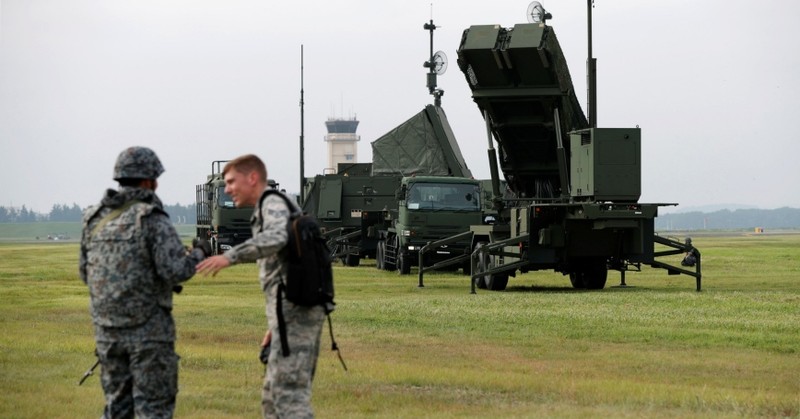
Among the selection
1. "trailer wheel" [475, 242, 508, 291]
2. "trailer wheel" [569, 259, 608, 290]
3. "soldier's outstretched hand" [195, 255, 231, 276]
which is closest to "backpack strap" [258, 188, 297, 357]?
"soldier's outstretched hand" [195, 255, 231, 276]

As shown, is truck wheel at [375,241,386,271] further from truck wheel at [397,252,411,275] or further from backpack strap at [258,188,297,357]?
backpack strap at [258,188,297,357]

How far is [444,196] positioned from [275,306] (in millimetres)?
26026

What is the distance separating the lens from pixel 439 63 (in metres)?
46.2

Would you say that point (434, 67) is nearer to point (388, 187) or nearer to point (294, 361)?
point (388, 187)

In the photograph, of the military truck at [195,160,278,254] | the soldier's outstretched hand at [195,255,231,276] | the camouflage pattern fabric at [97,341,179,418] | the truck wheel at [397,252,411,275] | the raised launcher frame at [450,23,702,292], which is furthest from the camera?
the military truck at [195,160,278,254]

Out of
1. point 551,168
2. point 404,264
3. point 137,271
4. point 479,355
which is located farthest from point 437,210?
point 137,271

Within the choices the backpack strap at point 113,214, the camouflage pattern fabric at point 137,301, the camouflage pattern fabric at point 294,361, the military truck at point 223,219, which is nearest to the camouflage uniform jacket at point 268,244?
the camouflage pattern fabric at point 294,361

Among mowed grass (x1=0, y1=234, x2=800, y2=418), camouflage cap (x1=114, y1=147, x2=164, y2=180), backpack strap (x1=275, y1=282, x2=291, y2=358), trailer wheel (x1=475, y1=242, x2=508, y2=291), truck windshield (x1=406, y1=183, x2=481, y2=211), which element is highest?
truck windshield (x1=406, y1=183, x2=481, y2=211)

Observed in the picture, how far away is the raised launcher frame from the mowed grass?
89 centimetres

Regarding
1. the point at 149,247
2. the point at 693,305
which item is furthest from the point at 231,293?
the point at 149,247

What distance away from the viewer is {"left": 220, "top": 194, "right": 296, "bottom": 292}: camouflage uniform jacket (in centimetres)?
792

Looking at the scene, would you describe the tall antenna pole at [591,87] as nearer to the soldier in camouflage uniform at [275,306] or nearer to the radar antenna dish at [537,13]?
the radar antenna dish at [537,13]

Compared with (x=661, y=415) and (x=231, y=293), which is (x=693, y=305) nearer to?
(x=231, y=293)

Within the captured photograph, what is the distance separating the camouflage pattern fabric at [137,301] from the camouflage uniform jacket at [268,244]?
27 cm
